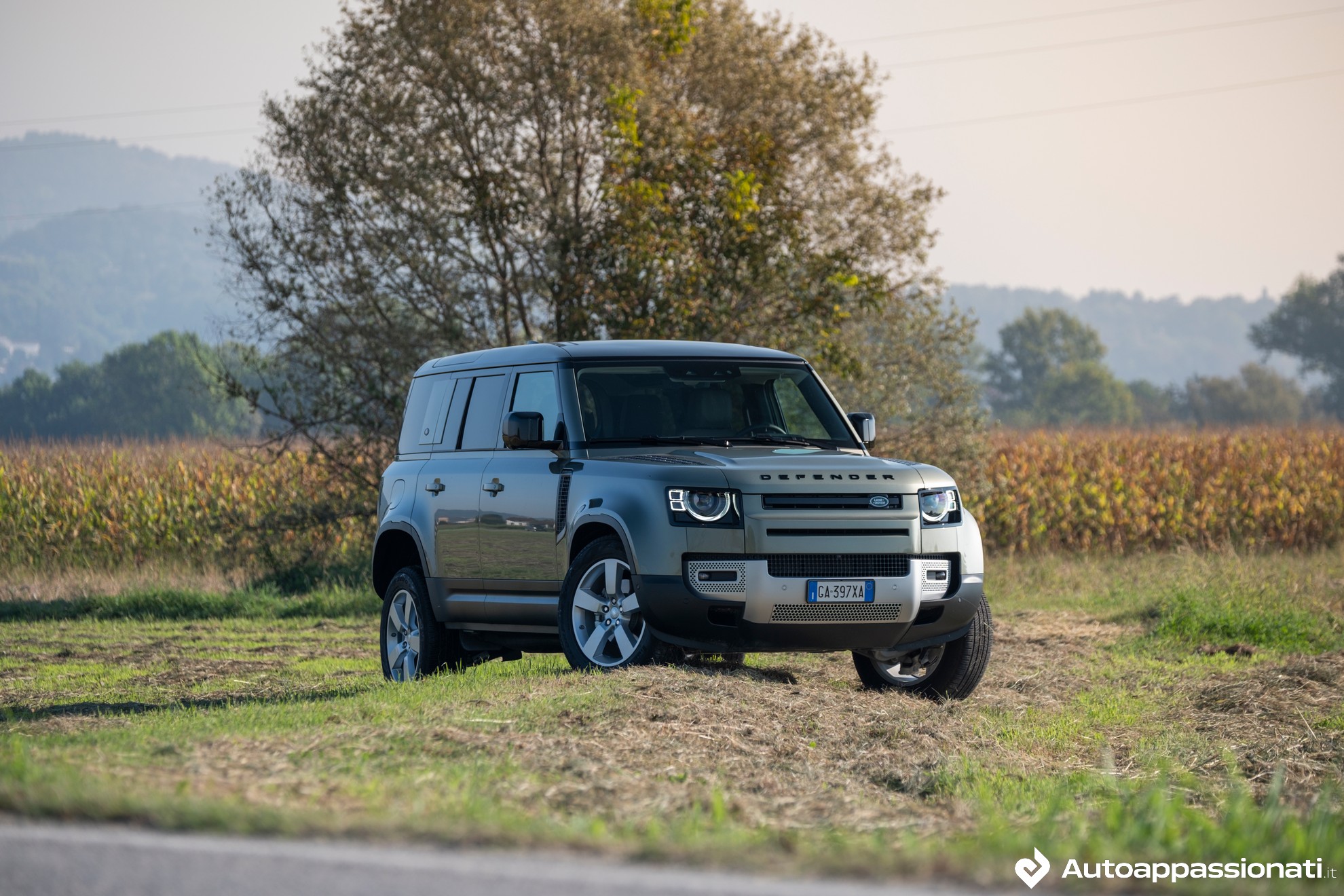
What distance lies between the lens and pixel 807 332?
20.7m

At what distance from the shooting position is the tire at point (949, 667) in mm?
9930

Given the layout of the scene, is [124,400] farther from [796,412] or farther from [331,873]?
[331,873]

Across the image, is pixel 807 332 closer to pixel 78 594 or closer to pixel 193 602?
pixel 193 602

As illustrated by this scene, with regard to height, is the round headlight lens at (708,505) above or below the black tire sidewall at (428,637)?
above

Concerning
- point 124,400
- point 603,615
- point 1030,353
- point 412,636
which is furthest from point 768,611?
point 1030,353

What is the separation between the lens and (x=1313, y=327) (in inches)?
5231

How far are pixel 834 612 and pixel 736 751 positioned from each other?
158cm

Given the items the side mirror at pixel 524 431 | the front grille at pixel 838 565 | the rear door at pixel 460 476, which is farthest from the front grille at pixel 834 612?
the rear door at pixel 460 476

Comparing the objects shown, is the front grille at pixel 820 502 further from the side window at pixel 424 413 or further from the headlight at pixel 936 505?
the side window at pixel 424 413


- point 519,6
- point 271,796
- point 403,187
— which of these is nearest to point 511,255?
point 403,187

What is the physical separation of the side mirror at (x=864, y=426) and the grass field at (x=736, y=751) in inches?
65.0

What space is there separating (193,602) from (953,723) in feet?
40.8

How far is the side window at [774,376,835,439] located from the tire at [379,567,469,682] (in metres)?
2.88

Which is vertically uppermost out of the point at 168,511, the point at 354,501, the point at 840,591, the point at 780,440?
the point at 780,440
